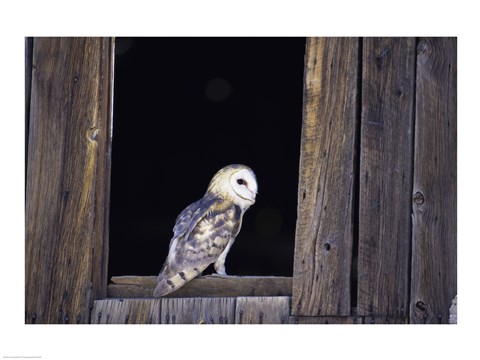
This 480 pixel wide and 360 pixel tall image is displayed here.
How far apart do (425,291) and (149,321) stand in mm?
1361

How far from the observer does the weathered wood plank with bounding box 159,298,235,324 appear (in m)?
4.06

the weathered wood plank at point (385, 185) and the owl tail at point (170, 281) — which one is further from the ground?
the weathered wood plank at point (385, 185)

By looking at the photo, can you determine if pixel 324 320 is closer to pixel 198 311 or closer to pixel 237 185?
pixel 198 311

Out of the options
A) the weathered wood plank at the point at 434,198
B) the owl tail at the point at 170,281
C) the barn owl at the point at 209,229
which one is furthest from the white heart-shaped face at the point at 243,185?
the weathered wood plank at the point at 434,198

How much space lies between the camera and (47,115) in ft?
13.3

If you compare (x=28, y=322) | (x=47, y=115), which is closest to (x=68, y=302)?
(x=28, y=322)

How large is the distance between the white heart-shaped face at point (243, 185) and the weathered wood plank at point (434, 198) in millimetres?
861

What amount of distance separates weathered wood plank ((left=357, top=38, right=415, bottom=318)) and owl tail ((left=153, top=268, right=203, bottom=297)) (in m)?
0.86

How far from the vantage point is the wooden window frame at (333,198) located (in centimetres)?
402

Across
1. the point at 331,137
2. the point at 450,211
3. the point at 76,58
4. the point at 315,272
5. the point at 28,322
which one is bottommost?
the point at 28,322

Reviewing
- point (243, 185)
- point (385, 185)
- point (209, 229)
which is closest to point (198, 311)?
point (209, 229)

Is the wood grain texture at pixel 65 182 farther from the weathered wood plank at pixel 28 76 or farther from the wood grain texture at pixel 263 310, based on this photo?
the wood grain texture at pixel 263 310

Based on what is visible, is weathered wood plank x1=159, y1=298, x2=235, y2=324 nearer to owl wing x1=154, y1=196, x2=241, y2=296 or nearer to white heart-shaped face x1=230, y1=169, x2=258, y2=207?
owl wing x1=154, y1=196, x2=241, y2=296
